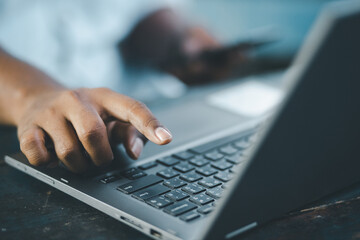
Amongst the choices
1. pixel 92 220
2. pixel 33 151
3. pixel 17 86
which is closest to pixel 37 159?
pixel 33 151

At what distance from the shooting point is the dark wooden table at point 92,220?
1.32ft

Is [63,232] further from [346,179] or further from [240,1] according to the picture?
[240,1]

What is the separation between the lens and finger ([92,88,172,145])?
495mm

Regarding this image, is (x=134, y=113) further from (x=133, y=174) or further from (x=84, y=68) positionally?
(x=84, y=68)

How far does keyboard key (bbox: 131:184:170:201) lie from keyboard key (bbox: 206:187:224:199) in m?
0.04

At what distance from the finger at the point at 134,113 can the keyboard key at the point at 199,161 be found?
56mm

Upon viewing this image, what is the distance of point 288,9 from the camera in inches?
81.0

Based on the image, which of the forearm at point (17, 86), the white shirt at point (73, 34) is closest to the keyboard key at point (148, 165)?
the forearm at point (17, 86)

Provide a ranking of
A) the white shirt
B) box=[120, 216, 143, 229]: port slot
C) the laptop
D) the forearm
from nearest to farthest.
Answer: the laptop
box=[120, 216, 143, 229]: port slot
the forearm
the white shirt

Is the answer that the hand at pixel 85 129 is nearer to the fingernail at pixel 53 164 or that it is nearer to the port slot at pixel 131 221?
the fingernail at pixel 53 164

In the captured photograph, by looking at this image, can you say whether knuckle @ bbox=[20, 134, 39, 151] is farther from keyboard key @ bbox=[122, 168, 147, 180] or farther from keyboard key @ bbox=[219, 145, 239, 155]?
keyboard key @ bbox=[219, 145, 239, 155]

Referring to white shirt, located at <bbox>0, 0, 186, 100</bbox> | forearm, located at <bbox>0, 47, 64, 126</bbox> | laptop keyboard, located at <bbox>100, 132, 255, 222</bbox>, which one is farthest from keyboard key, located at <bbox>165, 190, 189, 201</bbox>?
white shirt, located at <bbox>0, 0, 186, 100</bbox>

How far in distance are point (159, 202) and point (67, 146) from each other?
13 cm

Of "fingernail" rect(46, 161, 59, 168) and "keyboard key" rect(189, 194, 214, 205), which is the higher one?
"keyboard key" rect(189, 194, 214, 205)
